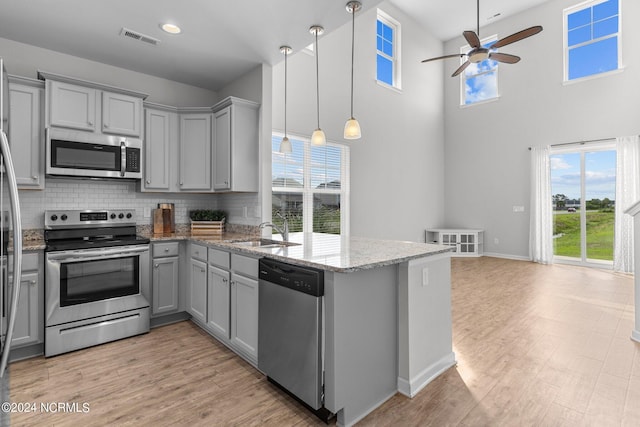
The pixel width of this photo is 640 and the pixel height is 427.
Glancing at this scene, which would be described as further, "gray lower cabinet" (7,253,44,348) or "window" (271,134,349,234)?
"window" (271,134,349,234)

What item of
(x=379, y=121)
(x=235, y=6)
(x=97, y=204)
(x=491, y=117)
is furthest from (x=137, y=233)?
(x=491, y=117)

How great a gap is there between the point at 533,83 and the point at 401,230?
13.4ft

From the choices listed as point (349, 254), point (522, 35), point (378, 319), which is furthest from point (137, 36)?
point (522, 35)

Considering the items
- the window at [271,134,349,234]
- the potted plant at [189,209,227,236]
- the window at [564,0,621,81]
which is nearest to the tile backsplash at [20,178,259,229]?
the potted plant at [189,209,227,236]

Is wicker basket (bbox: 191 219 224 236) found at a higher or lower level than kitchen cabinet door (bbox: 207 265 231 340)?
higher

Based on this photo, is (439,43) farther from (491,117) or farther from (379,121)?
(379,121)

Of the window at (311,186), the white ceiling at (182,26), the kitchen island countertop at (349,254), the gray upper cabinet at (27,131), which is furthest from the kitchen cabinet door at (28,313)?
the window at (311,186)

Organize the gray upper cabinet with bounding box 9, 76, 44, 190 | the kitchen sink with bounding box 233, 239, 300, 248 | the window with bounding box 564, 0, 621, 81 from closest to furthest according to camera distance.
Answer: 1. the gray upper cabinet with bounding box 9, 76, 44, 190
2. the kitchen sink with bounding box 233, 239, 300, 248
3. the window with bounding box 564, 0, 621, 81

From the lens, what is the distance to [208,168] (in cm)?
389

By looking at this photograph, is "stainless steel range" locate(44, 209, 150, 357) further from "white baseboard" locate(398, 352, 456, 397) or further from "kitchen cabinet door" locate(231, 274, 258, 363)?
"white baseboard" locate(398, 352, 456, 397)

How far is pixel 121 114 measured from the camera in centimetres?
338

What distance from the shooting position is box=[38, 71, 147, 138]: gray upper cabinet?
3.00m

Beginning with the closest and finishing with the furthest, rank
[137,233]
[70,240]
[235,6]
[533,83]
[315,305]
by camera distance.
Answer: [315,305], [235,6], [70,240], [137,233], [533,83]

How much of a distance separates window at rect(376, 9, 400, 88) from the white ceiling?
3.62 m
